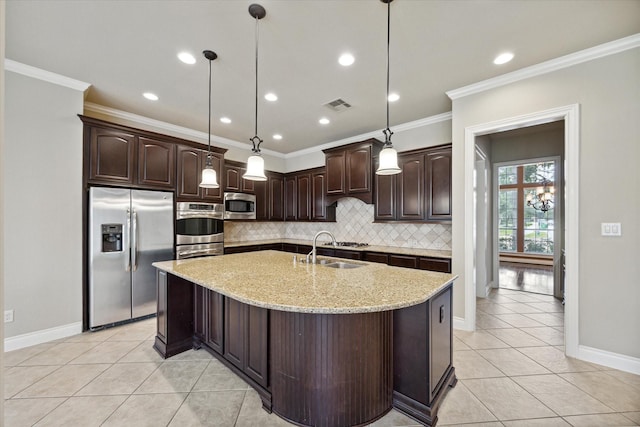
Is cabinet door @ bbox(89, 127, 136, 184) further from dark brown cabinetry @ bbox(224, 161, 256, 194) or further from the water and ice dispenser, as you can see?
dark brown cabinetry @ bbox(224, 161, 256, 194)

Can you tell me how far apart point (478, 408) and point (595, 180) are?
7.22ft

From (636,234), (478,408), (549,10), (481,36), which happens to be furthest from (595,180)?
(478,408)

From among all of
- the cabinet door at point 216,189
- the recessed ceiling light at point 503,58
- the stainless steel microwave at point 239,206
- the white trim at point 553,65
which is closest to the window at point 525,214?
the white trim at point 553,65

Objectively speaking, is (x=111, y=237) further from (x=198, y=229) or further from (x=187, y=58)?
(x=187, y=58)

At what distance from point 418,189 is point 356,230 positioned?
1488 mm

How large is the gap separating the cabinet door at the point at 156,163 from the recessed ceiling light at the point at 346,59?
256 cm

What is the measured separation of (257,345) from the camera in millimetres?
1895

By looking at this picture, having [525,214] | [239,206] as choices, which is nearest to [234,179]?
[239,206]

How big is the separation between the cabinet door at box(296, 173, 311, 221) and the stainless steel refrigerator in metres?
2.39

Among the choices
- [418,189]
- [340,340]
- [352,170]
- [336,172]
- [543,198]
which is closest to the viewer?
[340,340]

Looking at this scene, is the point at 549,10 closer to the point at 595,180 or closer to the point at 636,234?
the point at 595,180

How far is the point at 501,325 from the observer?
3.18 meters

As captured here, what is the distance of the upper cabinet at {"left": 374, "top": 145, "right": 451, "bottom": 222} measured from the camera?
11.2ft

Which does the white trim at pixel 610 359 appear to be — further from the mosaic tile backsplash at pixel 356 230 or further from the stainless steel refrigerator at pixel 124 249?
the stainless steel refrigerator at pixel 124 249
